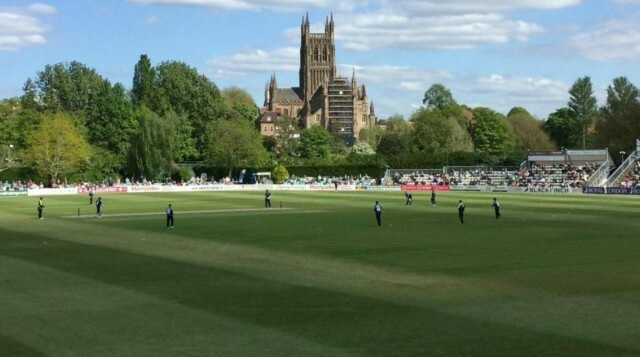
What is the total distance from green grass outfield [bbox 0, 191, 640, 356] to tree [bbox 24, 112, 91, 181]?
207ft

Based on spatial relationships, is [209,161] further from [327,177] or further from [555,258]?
[555,258]

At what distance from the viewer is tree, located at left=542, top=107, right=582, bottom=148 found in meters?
152

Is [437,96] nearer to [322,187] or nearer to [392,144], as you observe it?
[392,144]

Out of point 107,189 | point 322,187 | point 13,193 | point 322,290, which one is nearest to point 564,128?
point 322,187

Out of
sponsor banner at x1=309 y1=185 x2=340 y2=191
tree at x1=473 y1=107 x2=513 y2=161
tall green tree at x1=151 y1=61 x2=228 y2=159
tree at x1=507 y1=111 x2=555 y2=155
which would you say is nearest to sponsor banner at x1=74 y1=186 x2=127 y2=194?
sponsor banner at x1=309 y1=185 x2=340 y2=191

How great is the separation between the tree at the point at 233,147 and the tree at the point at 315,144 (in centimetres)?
2355

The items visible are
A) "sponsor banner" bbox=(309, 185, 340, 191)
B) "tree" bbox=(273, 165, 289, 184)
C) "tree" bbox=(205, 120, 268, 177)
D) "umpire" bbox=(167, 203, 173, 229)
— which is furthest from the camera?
"tree" bbox=(205, 120, 268, 177)

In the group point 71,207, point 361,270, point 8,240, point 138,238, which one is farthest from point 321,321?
point 71,207

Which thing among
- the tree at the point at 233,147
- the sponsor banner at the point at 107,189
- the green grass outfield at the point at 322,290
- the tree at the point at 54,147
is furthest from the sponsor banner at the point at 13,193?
the green grass outfield at the point at 322,290

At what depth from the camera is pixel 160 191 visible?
307 feet

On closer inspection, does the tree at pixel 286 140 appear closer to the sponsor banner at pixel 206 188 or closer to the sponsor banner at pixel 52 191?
the sponsor banner at pixel 206 188

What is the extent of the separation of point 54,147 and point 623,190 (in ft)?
213

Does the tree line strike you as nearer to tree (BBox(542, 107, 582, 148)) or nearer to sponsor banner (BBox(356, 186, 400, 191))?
tree (BBox(542, 107, 582, 148))

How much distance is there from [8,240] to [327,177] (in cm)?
8271
